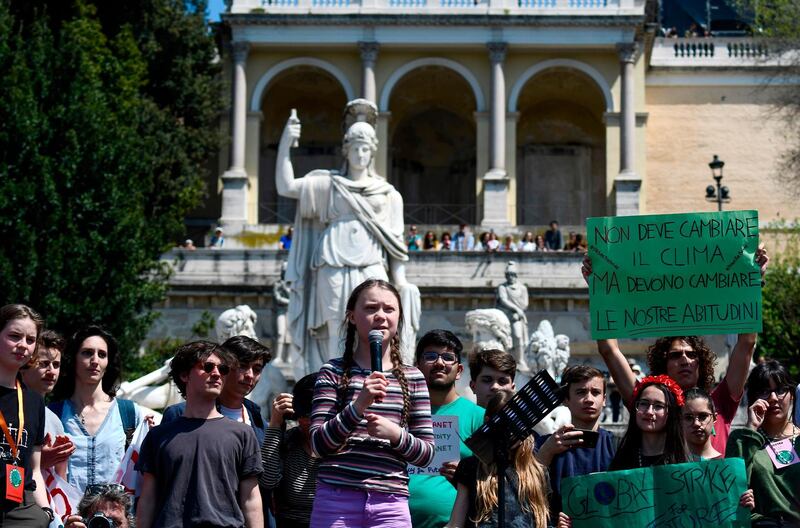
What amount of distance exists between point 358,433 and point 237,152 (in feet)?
137

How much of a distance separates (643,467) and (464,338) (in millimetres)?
24958

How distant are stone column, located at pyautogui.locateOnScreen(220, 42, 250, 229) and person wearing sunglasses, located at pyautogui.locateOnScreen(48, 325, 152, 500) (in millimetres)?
37808

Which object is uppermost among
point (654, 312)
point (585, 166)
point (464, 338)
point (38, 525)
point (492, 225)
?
point (585, 166)

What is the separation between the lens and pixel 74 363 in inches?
343

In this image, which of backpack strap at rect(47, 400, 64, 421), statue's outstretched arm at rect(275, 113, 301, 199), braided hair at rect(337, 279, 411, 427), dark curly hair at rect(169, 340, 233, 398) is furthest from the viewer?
statue's outstretched arm at rect(275, 113, 301, 199)

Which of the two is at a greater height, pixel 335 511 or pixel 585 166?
pixel 585 166

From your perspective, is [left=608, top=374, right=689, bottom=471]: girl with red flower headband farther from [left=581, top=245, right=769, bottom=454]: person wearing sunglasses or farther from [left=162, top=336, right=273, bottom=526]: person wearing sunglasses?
[left=162, top=336, right=273, bottom=526]: person wearing sunglasses

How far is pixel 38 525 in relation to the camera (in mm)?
7590

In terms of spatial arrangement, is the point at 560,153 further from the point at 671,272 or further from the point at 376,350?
the point at 376,350

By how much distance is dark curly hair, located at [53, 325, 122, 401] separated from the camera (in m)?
8.72

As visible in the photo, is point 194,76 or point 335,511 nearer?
point 335,511

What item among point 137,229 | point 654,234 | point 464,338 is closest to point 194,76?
point 464,338

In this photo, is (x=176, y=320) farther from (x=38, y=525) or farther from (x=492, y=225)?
(x=38, y=525)

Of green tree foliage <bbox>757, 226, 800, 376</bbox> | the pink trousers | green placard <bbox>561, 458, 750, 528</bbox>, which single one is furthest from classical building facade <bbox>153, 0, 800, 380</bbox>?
the pink trousers
